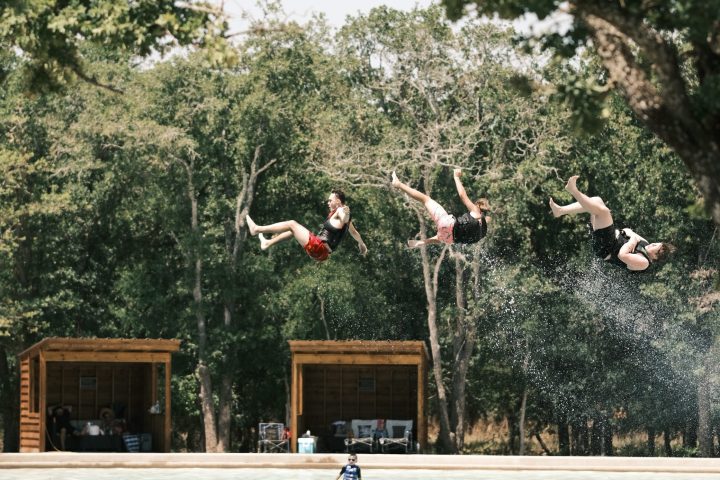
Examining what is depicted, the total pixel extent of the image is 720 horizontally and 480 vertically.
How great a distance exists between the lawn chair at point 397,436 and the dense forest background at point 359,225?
22.4 feet

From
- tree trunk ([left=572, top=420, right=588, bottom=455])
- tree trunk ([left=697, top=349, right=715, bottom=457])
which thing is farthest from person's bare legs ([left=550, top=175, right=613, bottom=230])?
tree trunk ([left=572, top=420, right=588, bottom=455])

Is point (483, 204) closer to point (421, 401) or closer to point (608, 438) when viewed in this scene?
point (421, 401)

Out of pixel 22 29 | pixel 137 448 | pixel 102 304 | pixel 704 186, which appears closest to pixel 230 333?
pixel 102 304

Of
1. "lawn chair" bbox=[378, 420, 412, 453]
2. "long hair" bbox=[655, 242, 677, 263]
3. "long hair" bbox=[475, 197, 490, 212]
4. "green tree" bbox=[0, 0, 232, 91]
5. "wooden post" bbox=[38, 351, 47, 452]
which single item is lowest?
"lawn chair" bbox=[378, 420, 412, 453]

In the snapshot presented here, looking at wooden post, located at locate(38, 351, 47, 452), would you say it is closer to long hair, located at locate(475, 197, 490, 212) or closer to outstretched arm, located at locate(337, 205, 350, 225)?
outstretched arm, located at locate(337, 205, 350, 225)

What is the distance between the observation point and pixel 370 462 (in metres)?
22.6

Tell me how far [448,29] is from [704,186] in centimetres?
2634

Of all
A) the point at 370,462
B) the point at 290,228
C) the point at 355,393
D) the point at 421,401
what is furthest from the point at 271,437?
the point at 290,228

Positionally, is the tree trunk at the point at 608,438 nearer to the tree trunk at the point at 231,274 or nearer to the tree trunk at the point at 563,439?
the tree trunk at the point at 563,439

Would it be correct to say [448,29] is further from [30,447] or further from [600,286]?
[30,447]

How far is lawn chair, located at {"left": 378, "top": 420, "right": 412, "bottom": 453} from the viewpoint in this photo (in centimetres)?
2658

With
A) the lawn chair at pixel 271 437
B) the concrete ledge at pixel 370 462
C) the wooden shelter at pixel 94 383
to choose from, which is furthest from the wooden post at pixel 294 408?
the concrete ledge at pixel 370 462

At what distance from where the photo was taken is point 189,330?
1368 inches

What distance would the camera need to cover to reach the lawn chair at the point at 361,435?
26.4 meters
